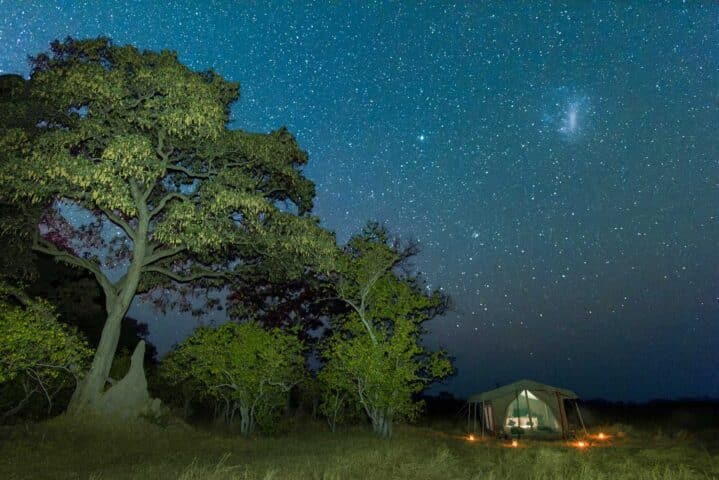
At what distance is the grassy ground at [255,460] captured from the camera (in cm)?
1158

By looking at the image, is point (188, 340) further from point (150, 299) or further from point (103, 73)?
point (103, 73)

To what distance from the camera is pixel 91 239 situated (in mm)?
25766

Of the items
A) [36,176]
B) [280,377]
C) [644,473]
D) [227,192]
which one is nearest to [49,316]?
[36,176]

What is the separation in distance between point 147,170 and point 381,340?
41.2ft

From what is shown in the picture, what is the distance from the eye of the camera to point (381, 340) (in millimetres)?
25328

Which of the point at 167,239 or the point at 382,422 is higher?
the point at 167,239

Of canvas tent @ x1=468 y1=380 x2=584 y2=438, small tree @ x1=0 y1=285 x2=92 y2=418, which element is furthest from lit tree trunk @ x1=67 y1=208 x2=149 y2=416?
canvas tent @ x1=468 y1=380 x2=584 y2=438

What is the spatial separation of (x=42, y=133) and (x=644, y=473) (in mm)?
21802

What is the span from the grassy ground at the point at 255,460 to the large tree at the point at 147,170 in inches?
134

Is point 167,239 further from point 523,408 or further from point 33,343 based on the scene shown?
point 523,408

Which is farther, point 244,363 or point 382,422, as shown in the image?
point 382,422

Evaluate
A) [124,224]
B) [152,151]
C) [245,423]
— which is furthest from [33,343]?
[245,423]

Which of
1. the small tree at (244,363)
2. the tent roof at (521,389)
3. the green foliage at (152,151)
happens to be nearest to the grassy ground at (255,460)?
the small tree at (244,363)

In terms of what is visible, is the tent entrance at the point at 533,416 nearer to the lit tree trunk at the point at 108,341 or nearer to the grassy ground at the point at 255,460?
the grassy ground at the point at 255,460
